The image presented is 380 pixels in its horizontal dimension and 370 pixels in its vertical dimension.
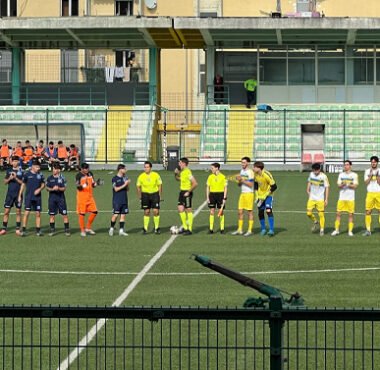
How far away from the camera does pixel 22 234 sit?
98.0 ft

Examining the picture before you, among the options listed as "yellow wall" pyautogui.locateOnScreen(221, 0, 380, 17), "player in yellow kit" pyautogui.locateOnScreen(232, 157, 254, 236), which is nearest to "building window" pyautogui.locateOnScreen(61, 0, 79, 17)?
"yellow wall" pyautogui.locateOnScreen(221, 0, 380, 17)

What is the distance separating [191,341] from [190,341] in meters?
2.87

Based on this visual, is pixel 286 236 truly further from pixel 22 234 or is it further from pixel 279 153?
pixel 279 153

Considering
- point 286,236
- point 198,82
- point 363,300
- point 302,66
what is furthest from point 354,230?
point 198,82

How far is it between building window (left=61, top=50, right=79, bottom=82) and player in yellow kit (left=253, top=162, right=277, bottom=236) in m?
39.5

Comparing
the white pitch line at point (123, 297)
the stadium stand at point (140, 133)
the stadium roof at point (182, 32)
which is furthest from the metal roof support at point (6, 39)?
the white pitch line at point (123, 297)

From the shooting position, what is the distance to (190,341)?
1270cm

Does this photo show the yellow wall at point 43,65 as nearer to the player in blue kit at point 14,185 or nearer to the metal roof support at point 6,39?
the metal roof support at point 6,39

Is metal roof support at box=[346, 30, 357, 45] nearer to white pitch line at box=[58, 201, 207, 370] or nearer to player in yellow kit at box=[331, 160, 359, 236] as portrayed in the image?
player in yellow kit at box=[331, 160, 359, 236]

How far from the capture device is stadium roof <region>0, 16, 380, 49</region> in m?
58.3

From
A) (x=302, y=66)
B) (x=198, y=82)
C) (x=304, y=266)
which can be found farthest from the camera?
(x=198, y=82)

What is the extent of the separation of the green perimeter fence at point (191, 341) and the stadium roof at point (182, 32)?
138ft

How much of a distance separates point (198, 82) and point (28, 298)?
51628 millimetres

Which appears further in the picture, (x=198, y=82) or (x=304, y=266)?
(x=198, y=82)
